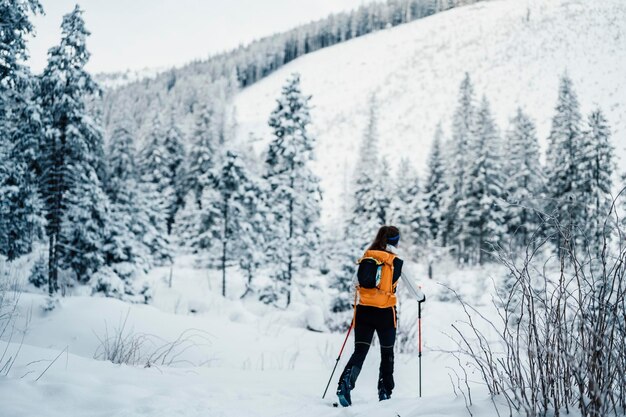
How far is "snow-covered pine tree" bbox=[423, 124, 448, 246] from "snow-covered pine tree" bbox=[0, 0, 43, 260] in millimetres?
28861

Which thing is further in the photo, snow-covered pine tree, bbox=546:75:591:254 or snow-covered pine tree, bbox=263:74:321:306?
snow-covered pine tree, bbox=546:75:591:254

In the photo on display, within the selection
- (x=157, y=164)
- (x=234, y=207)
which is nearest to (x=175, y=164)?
(x=157, y=164)

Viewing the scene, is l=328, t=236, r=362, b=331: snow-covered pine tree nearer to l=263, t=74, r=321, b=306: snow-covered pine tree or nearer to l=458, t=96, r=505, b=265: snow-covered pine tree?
l=263, t=74, r=321, b=306: snow-covered pine tree

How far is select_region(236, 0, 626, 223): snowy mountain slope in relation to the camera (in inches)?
2117

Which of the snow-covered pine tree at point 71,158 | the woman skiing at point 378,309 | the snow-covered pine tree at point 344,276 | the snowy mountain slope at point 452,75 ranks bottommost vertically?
the snow-covered pine tree at point 344,276

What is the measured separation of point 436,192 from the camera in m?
37.1

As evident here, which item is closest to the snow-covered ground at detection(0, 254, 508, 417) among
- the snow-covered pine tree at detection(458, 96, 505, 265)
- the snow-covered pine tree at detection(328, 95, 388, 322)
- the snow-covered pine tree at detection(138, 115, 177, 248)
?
the snow-covered pine tree at detection(328, 95, 388, 322)

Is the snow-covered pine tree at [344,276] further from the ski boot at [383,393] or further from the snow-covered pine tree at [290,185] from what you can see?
the ski boot at [383,393]

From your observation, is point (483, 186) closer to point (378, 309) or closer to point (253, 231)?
point (253, 231)

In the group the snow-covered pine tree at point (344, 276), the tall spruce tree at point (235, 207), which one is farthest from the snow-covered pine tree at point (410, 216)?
the snow-covered pine tree at point (344, 276)

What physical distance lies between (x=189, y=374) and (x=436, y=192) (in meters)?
34.9

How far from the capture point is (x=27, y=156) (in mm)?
15094

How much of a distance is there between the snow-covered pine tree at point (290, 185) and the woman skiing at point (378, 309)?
1564 cm

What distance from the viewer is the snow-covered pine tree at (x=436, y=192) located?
36406 mm
